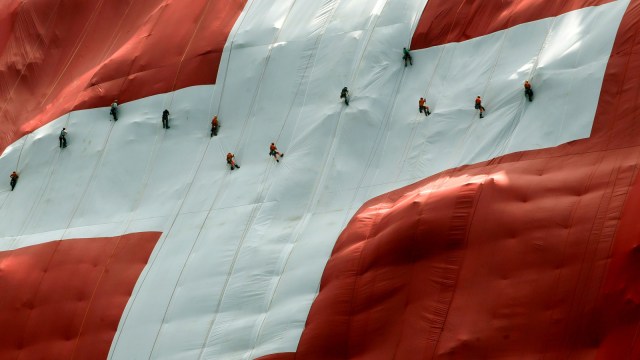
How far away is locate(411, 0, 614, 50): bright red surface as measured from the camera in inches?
1105

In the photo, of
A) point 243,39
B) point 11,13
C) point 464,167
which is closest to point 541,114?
point 464,167

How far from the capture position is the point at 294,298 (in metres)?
26.9

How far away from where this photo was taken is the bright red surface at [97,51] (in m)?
32.3

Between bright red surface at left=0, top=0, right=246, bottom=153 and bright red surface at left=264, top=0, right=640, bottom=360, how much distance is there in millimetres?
8187

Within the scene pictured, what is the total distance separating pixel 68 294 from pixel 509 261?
37.2 ft

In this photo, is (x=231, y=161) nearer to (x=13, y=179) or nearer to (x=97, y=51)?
(x=13, y=179)

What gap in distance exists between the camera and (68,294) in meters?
29.4

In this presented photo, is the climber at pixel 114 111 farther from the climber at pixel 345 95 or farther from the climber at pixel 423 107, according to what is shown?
the climber at pixel 423 107

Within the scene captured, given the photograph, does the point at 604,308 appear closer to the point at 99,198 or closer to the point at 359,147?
the point at 359,147

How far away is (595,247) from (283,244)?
7639 millimetres

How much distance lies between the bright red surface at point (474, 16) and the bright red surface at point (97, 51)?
5836mm

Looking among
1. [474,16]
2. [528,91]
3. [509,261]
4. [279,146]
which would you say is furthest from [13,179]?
[509,261]

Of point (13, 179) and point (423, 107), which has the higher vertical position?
point (13, 179)

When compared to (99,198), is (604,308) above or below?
below
